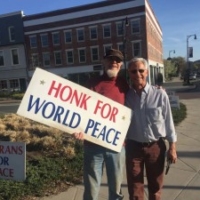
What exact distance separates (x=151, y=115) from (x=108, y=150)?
0.60m

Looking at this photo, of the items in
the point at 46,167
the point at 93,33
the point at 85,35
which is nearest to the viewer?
the point at 46,167

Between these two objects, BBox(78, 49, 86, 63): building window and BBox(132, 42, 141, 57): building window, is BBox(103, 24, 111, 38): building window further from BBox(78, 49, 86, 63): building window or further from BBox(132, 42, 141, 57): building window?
BBox(78, 49, 86, 63): building window

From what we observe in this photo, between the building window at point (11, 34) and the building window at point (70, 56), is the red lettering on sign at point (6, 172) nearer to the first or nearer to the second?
the building window at point (70, 56)

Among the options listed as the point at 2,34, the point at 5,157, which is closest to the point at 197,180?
the point at 5,157

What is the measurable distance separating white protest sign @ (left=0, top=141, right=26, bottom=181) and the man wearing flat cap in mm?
870

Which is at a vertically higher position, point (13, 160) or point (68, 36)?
point (68, 36)

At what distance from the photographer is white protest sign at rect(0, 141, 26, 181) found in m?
4.12

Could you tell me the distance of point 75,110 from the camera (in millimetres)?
3664

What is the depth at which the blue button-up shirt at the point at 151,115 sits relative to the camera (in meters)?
3.53

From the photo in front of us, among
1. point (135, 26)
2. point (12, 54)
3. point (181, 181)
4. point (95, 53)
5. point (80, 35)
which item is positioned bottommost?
point (181, 181)

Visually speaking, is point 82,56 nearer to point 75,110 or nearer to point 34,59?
point 34,59

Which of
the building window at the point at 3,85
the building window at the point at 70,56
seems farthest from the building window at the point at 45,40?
the building window at the point at 3,85

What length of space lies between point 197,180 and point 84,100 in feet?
8.32

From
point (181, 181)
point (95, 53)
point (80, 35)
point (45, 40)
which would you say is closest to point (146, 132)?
point (181, 181)
